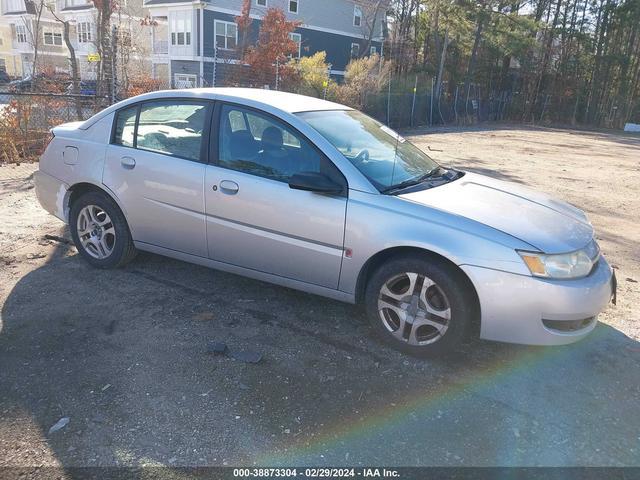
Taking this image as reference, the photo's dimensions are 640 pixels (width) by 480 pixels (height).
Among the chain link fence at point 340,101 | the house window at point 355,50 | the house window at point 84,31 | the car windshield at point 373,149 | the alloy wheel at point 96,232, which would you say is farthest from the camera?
the house window at point 84,31

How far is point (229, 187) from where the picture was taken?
13.0ft

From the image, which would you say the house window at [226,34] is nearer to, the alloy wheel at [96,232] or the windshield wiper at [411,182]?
the alloy wheel at [96,232]

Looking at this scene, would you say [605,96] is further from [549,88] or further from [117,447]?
[117,447]

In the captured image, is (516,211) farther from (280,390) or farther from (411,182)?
(280,390)

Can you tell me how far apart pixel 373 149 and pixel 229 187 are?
3.79 feet

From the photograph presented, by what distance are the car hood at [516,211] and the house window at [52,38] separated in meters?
50.9

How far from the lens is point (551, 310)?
318cm

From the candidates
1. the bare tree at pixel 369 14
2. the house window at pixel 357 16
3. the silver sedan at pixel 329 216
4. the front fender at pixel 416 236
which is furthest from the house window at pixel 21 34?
the front fender at pixel 416 236

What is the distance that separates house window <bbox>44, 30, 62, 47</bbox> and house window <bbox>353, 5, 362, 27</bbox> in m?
26.6

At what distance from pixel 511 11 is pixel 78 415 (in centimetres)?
3732

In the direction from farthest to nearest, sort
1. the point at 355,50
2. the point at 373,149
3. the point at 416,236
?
the point at 355,50
the point at 373,149
the point at 416,236

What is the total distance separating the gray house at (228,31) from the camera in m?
30.4

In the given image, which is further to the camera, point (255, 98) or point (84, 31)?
point (84, 31)

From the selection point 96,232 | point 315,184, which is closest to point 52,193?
point 96,232
